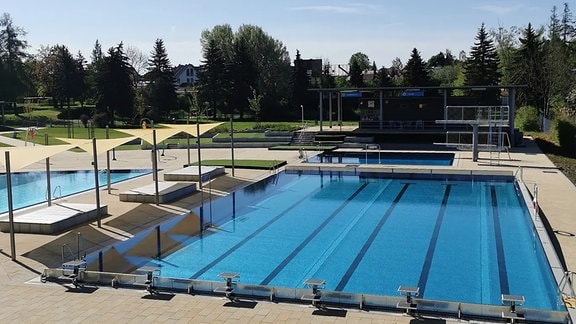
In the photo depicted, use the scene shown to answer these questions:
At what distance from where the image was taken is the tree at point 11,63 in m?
53.3

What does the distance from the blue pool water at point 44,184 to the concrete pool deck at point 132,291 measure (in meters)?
1.60

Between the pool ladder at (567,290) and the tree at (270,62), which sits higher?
the tree at (270,62)

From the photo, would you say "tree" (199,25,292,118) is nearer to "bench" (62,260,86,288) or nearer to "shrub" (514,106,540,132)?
"shrub" (514,106,540,132)

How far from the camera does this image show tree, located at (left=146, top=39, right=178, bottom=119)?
52688 mm

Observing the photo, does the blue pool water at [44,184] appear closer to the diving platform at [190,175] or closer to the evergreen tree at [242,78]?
the diving platform at [190,175]

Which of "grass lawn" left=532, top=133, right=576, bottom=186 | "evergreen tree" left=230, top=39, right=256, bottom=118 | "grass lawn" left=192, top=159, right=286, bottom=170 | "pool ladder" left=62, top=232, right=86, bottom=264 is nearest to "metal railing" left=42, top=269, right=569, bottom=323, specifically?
"pool ladder" left=62, top=232, right=86, bottom=264

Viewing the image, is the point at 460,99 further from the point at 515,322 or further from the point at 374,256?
the point at 515,322

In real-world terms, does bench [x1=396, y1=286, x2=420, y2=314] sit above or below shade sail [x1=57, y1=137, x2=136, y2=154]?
below

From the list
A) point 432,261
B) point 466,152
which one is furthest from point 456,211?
point 466,152

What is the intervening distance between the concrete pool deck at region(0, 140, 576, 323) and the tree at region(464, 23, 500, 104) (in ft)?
110

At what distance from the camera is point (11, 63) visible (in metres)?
56.1

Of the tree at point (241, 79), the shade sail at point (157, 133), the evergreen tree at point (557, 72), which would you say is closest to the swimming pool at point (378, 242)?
the shade sail at point (157, 133)

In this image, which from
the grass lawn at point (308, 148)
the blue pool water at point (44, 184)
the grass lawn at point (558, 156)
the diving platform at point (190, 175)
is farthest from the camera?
the grass lawn at point (308, 148)

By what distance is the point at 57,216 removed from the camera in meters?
13.3
